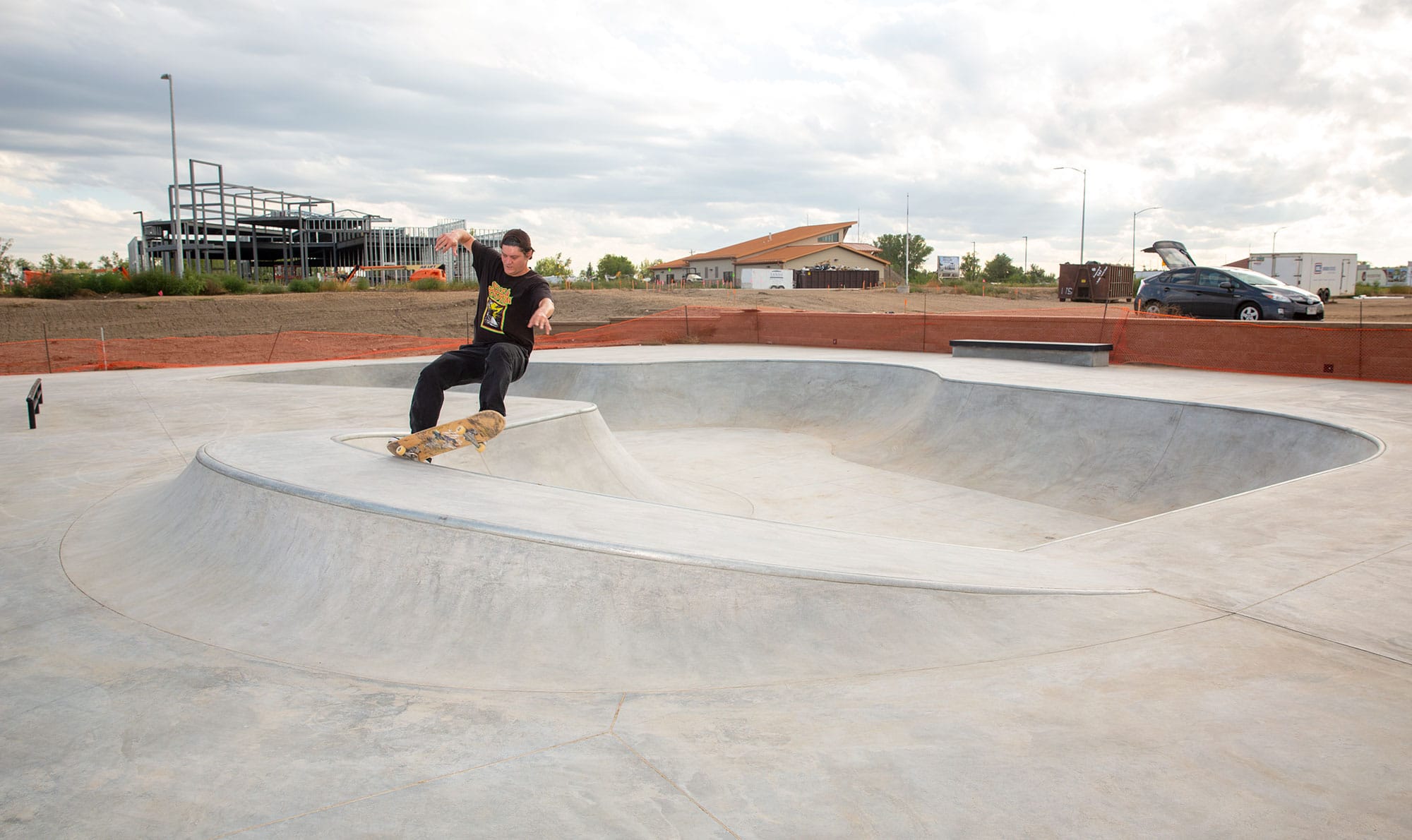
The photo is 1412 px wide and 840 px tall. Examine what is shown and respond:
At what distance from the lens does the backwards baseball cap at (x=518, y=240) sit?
5781 millimetres

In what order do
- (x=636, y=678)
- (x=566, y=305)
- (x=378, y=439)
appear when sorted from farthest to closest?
(x=566, y=305)
(x=378, y=439)
(x=636, y=678)

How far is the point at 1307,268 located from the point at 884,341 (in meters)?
33.5

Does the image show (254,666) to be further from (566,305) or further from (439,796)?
(566,305)

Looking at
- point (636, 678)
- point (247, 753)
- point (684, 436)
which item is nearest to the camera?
point (247, 753)

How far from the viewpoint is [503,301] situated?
582cm

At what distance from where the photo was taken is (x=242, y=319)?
31344 mm

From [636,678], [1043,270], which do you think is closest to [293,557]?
[636,678]

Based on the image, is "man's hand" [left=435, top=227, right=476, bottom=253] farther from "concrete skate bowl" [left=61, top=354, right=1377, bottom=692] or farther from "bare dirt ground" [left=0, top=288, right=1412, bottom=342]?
"bare dirt ground" [left=0, top=288, right=1412, bottom=342]

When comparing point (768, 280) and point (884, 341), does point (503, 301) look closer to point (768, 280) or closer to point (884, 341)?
point (884, 341)

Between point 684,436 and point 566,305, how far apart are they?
21.5 m

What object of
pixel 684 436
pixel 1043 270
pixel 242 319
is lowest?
pixel 684 436

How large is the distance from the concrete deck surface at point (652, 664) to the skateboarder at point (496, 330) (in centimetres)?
62

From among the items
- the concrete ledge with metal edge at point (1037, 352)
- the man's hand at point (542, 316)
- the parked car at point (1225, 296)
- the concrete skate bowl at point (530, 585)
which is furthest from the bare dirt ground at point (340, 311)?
the concrete skate bowl at point (530, 585)

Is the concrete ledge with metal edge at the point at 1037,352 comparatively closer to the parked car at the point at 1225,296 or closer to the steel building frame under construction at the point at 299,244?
the parked car at the point at 1225,296
